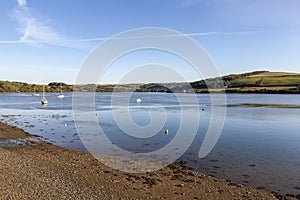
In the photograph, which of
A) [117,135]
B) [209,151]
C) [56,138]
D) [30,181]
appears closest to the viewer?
[30,181]

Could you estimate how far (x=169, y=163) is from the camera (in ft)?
55.6

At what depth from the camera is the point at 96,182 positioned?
12398mm

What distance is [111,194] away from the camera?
10.9 m

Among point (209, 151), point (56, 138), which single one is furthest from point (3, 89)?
point (209, 151)

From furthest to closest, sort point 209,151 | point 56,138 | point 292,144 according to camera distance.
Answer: point 56,138 → point 292,144 → point 209,151

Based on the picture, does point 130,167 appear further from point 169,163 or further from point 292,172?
point 292,172

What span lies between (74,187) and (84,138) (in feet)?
46.9

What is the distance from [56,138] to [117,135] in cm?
637

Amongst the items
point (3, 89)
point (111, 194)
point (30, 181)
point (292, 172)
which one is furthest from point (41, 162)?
point (3, 89)

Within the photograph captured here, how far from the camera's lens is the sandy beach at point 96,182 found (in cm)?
1067

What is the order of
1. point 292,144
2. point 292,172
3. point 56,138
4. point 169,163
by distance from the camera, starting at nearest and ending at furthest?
point 292,172, point 169,163, point 292,144, point 56,138

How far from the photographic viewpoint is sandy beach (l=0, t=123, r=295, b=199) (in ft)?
35.0

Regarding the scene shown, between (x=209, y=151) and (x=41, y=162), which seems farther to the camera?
(x=209, y=151)

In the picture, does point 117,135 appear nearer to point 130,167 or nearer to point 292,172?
point 130,167
